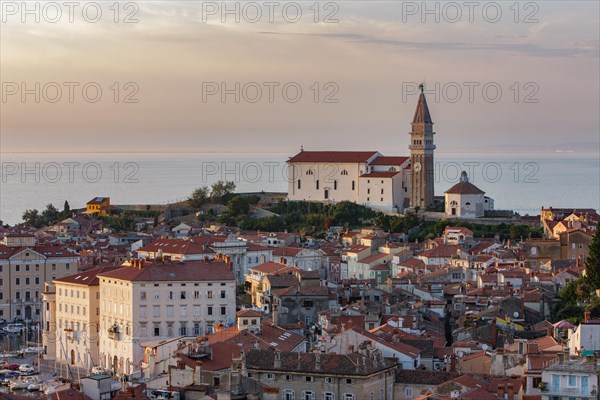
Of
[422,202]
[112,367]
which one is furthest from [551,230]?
[112,367]

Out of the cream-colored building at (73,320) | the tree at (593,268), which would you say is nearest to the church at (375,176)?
the tree at (593,268)

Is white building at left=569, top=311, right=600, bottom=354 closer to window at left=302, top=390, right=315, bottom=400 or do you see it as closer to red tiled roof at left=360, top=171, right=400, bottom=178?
window at left=302, top=390, right=315, bottom=400

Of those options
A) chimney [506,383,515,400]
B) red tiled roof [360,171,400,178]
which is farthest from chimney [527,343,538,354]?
red tiled roof [360,171,400,178]

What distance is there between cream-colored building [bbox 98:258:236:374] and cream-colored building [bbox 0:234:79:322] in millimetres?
10510

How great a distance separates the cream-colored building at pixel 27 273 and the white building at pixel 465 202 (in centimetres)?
2596

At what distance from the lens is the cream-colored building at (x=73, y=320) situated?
38812mm

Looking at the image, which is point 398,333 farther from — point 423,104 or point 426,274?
point 423,104

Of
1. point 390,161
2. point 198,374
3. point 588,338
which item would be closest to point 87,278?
point 198,374

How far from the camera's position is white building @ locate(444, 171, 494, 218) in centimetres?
7200

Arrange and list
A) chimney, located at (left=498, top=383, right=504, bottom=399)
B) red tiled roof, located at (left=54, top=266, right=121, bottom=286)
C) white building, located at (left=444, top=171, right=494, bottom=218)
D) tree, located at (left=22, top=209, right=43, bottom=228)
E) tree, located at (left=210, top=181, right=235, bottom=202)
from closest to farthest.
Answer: chimney, located at (left=498, top=383, right=504, bottom=399) < red tiled roof, located at (left=54, top=266, right=121, bottom=286) < white building, located at (left=444, top=171, right=494, bottom=218) < tree, located at (left=22, top=209, right=43, bottom=228) < tree, located at (left=210, top=181, right=235, bottom=202)

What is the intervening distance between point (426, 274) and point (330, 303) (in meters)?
10.3

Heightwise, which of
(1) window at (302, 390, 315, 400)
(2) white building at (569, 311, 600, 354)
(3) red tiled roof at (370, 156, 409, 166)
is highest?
(3) red tiled roof at (370, 156, 409, 166)

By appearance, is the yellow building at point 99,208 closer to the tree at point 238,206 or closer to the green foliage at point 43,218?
the green foliage at point 43,218

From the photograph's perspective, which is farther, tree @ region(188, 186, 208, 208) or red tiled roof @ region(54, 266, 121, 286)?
tree @ region(188, 186, 208, 208)
